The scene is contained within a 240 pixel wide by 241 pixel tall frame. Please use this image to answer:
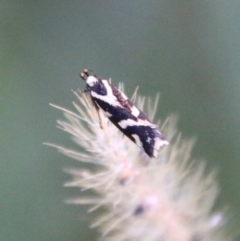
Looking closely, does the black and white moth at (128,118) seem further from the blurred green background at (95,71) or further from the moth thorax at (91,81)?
the blurred green background at (95,71)

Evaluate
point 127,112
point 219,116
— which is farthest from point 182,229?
point 219,116

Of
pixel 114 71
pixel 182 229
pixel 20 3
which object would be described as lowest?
pixel 182 229

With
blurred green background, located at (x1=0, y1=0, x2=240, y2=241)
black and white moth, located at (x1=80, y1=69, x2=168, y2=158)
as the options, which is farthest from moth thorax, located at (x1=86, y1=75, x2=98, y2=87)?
blurred green background, located at (x1=0, y1=0, x2=240, y2=241)

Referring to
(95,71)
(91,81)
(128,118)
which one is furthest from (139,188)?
(95,71)

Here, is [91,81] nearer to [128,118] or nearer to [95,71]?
[128,118]

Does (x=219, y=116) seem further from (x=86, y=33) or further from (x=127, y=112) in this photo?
(x=127, y=112)
